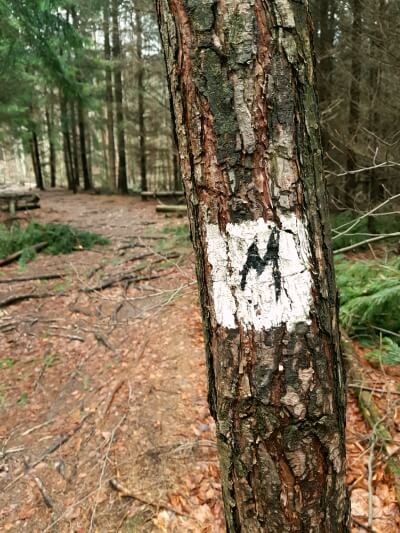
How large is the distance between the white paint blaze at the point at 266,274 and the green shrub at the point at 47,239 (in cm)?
801

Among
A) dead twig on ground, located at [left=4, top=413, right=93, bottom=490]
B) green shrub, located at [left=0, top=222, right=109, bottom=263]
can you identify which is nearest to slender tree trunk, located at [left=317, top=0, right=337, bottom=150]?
green shrub, located at [left=0, top=222, right=109, bottom=263]

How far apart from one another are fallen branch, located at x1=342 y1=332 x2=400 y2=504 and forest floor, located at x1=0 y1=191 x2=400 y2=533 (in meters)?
0.08

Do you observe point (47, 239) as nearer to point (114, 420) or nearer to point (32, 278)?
point (32, 278)

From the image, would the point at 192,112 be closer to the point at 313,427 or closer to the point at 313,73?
the point at 313,73

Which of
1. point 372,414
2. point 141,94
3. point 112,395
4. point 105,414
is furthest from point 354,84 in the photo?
point 141,94

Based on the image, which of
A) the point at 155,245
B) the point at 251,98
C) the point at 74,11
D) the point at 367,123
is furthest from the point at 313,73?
the point at 74,11

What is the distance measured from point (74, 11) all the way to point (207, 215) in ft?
59.8

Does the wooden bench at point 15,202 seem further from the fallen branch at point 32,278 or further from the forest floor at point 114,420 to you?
the forest floor at point 114,420

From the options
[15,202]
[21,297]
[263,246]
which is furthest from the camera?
[15,202]

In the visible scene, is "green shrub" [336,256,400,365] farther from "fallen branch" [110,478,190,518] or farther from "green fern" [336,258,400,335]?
"fallen branch" [110,478,190,518]

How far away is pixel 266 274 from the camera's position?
988mm

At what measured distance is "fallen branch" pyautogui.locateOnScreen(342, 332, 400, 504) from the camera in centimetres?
223

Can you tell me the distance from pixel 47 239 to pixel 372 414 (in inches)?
330

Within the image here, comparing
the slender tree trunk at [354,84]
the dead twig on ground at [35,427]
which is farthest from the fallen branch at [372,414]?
the slender tree trunk at [354,84]
